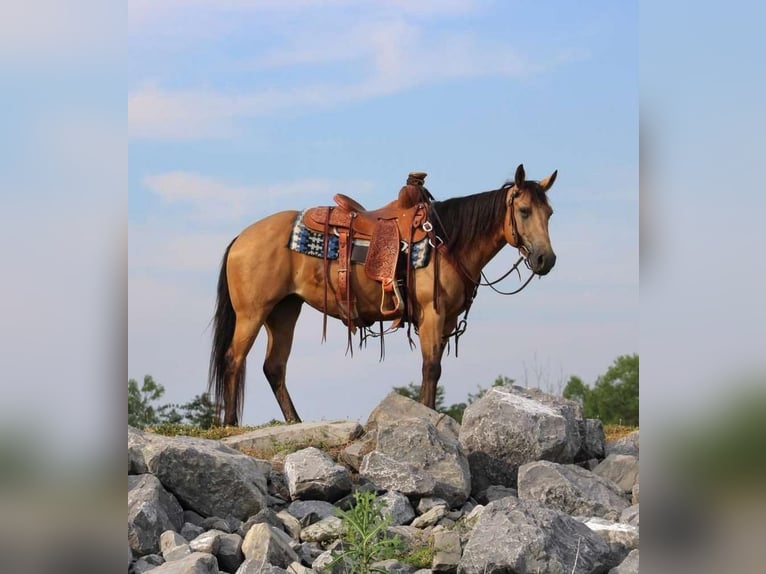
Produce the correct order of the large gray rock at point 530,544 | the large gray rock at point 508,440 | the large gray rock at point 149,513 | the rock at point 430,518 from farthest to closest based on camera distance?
the large gray rock at point 508,440 → the rock at point 430,518 → the large gray rock at point 149,513 → the large gray rock at point 530,544

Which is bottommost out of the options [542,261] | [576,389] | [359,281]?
[576,389]

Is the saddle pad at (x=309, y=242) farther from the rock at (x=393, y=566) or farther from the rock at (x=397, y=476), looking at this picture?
the rock at (x=393, y=566)

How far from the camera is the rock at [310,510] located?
5.82 m

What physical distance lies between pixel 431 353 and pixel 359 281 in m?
1.04

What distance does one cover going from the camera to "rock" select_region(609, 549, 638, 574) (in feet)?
16.5

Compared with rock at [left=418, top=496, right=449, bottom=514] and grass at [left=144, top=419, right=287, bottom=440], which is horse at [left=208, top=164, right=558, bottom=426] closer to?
grass at [left=144, top=419, right=287, bottom=440]

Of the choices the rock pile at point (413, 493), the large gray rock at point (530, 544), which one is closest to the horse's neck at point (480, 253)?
the rock pile at point (413, 493)

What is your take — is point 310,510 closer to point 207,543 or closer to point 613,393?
point 207,543

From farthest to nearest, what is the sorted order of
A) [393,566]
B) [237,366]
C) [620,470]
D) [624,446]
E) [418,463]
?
[237,366] → [624,446] → [620,470] → [418,463] → [393,566]

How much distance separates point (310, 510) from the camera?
5895 millimetres

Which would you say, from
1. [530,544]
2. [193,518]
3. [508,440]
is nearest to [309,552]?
[193,518]

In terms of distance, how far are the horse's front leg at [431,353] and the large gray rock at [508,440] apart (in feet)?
4.71

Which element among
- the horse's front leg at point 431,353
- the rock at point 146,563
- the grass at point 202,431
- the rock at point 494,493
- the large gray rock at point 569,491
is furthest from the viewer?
the horse's front leg at point 431,353

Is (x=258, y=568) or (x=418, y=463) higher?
(x=418, y=463)
